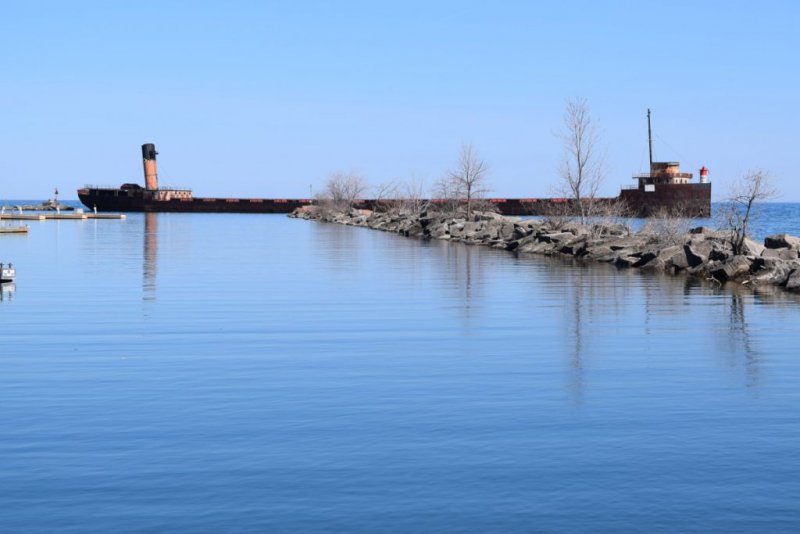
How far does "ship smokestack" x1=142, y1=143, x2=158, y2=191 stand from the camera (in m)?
141

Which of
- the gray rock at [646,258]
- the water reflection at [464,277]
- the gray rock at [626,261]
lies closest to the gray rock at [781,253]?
the gray rock at [646,258]

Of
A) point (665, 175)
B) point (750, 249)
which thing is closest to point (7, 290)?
point (750, 249)

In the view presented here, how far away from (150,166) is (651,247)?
111436 mm

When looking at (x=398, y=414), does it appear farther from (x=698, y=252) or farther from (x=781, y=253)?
(x=781, y=253)

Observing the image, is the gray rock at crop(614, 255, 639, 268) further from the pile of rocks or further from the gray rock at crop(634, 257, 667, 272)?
the gray rock at crop(634, 257, 667, 272)

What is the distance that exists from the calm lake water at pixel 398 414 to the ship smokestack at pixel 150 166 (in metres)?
120

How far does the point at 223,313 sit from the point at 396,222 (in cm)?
6018

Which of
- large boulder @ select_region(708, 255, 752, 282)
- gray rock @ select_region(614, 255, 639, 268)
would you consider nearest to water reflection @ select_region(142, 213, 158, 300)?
large boulder @ select_region(708, 255, 752, 282)

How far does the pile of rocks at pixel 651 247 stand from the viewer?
30.5 m

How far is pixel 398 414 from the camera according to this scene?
11500mm

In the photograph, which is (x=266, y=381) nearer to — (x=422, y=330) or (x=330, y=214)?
(x=422, y=330)

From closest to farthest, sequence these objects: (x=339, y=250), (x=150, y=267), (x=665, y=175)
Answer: (x=150, y=267), (x=339, y=250), (x=665, y=175)

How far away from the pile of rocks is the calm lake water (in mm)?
6064

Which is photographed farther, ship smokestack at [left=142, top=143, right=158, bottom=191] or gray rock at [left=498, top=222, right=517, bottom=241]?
ship smokestack at [left=142, top=143, right=158, bottom=191]
